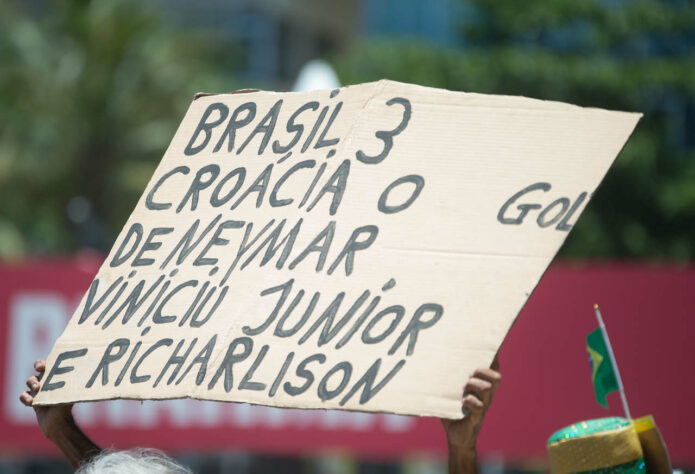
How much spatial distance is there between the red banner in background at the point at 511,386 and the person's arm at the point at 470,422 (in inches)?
169

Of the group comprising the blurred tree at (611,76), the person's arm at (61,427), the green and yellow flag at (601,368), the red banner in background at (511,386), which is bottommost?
the person's arm at (61,427)

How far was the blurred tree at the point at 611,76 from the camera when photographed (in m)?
15.8

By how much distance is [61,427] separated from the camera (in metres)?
2.79

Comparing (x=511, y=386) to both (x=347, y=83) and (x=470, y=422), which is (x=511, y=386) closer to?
(x=470, y=422)

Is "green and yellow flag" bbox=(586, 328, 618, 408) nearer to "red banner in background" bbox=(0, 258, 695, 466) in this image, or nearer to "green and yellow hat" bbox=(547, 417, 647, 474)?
"green and yellow hat" bbox=(547, 417, 647, 474)

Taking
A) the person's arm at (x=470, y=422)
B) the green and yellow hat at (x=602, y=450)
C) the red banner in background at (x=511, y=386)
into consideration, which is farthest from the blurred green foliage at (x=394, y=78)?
the person's arm at (x=470, y=422)

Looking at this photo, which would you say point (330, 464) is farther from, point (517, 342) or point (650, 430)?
point (650, 430)

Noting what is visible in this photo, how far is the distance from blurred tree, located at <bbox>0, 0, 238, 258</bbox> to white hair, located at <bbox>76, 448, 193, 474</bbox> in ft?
46.2

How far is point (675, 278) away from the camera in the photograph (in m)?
6.92

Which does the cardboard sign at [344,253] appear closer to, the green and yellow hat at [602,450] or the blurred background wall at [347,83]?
the green and yellow hat at [602,450]

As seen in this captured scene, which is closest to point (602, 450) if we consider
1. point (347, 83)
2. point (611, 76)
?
point (611, 76)

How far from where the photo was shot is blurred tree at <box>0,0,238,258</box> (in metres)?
16.8

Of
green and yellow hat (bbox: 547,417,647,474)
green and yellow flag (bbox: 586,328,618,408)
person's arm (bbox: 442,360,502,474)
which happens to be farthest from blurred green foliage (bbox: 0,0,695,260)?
person's arm (bbox: 442,360,502,474)

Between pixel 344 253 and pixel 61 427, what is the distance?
874 millimetres
